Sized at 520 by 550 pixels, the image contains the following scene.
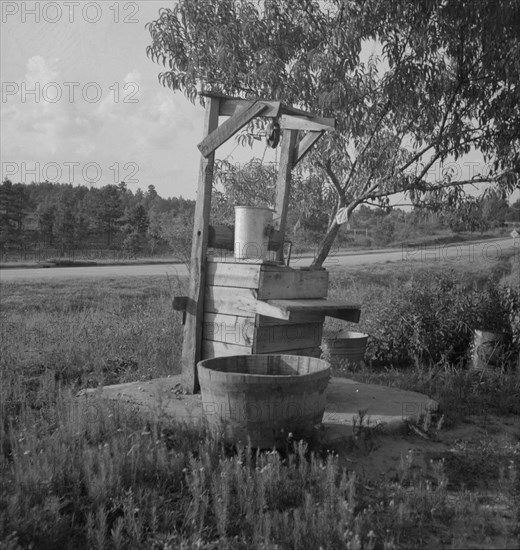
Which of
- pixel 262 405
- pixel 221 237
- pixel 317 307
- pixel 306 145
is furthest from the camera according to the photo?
pixel 306 145

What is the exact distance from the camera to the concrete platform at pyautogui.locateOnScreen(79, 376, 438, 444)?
445cm

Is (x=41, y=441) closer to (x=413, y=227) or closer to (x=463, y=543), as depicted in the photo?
(x=463, y=543)

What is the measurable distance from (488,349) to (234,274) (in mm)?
3712

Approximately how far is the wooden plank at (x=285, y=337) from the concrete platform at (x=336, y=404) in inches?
20.0

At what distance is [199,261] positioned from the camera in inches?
211

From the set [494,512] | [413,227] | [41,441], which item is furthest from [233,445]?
[413,227]

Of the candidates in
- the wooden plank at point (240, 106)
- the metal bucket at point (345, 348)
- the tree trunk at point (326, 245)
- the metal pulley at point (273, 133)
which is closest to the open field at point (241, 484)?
the metal bucket at point (345, 348)

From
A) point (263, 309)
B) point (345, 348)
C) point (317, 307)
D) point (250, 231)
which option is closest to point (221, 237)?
point (250, 231)

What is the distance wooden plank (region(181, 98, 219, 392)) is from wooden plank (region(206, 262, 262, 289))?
83 mm

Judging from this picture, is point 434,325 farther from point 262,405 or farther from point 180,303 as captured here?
point 262,405

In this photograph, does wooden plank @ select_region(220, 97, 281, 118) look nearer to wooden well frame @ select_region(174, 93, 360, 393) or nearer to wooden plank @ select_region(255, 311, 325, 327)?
wooden well frame @ select_region(174, 93, 360, 393)

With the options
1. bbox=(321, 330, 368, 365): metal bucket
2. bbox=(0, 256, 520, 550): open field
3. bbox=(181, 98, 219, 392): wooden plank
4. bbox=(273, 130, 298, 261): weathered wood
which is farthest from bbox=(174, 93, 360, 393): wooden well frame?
bbox=(321, 330, 368, 365): metal bucket

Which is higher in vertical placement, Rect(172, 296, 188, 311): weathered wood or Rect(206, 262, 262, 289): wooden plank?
Rect(206, 262, 262, 289): wooden plank

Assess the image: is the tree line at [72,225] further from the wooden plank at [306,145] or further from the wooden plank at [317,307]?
the wooden plank at [317,307]
